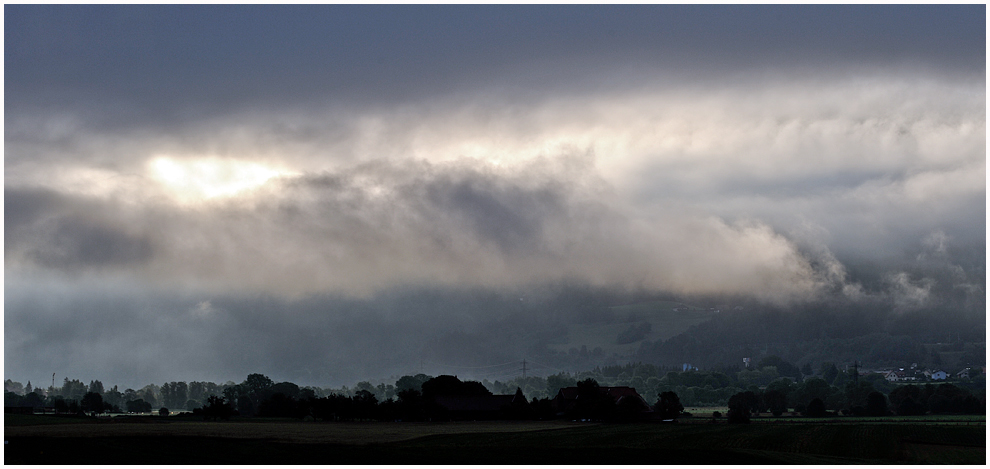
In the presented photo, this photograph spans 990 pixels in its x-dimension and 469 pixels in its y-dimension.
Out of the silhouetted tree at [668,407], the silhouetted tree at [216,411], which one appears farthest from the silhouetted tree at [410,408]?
the silhouetted tree at [668,407]

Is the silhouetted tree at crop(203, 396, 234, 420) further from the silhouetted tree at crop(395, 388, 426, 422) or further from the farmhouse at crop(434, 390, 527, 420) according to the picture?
the farmhouse at crop(434, 390, 527, 420)

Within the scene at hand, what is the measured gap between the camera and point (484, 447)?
89.1 m

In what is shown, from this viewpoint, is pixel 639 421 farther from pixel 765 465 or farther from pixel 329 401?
pixel 765 465

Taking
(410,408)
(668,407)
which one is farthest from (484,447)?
(668,407)

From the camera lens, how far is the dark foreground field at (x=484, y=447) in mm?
75438

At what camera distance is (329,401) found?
174 meters

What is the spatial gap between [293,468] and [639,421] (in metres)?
112

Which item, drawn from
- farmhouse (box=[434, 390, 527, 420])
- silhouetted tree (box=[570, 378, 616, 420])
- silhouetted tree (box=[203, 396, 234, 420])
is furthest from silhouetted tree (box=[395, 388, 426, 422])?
silhouetted tree (box=[203, 396, 234, 420])

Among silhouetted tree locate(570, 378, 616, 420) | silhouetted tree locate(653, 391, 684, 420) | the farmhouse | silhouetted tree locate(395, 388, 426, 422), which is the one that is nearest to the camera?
silhouetted tree locate(570, 378, 616, 420)

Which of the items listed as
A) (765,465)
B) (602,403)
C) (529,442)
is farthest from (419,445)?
(602,403)

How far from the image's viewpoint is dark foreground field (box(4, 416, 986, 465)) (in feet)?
247

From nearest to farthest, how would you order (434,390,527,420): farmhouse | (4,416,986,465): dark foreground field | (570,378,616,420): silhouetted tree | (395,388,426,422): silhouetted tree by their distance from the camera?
(4,416,986,465): dark foreground field, (570,378,616,420): silhouetted tree, (395,388,426,422): silhouetted tree, (434,390,527,420): farmhouse

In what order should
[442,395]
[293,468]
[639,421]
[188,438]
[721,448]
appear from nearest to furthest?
[293,468]
[721,448]
[188,438]
[639,421]
[442,395]

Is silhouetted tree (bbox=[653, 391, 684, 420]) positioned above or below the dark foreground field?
below
